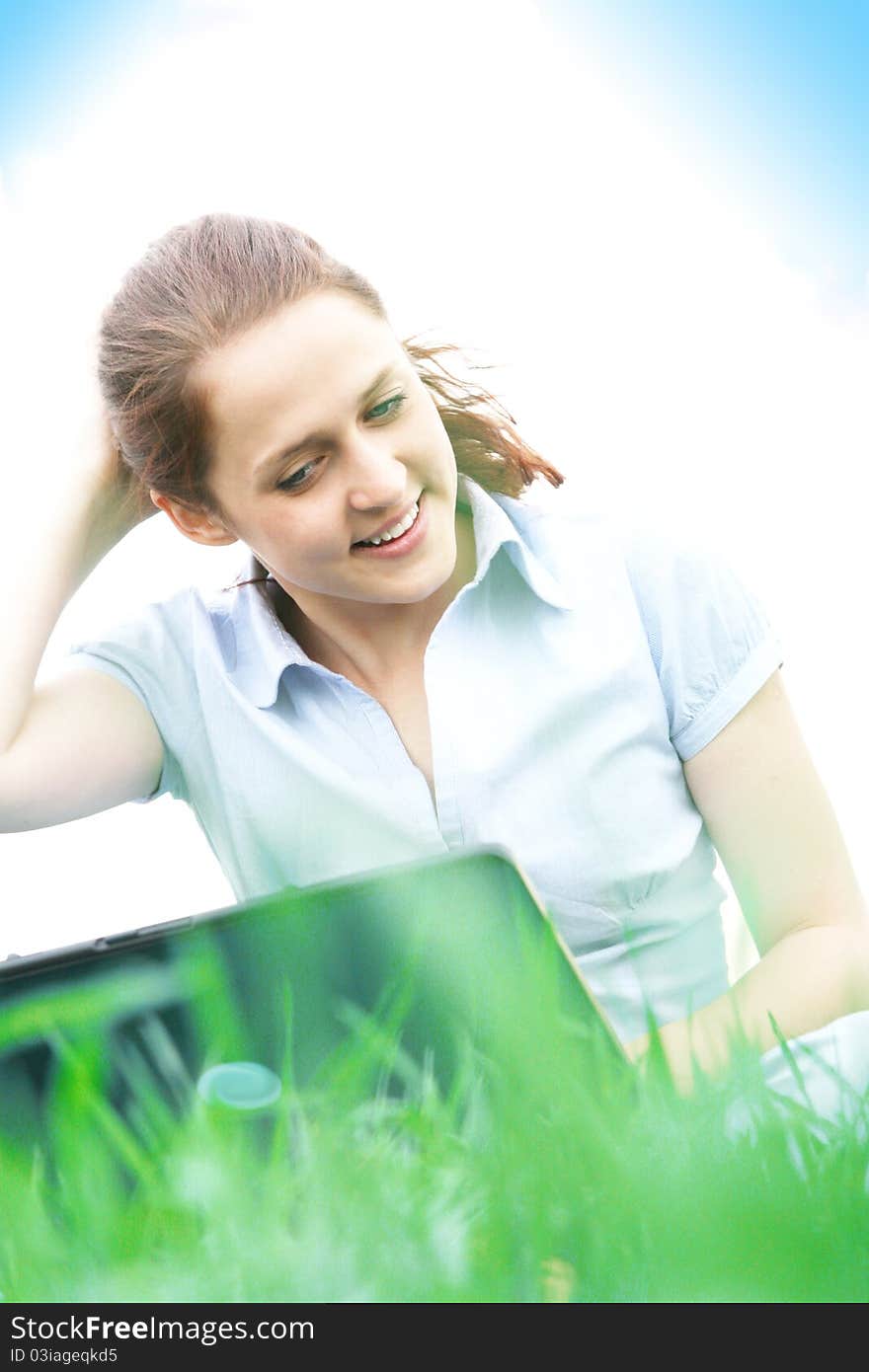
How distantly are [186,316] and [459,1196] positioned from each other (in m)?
0.73

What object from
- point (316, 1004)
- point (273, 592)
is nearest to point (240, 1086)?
point (316, 1004)

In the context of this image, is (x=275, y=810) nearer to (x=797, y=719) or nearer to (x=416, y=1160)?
(x=797, y=719)

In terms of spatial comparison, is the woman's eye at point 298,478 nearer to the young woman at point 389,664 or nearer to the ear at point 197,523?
the young woman at point 389,664

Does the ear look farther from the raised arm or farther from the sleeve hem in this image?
the sleeve hem

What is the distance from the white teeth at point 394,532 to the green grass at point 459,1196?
575 mm

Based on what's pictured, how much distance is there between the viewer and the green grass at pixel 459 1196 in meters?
0.29

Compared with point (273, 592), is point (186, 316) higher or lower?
higher

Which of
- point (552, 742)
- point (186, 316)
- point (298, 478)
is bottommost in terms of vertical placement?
point (552, 742)

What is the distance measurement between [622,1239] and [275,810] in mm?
731

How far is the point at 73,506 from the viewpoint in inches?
39.9

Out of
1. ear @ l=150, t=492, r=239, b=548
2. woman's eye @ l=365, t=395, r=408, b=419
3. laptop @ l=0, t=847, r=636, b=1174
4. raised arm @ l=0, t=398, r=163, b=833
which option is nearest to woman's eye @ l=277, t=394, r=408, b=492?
woman's eye @ l=365, t=395, r=408, b=419

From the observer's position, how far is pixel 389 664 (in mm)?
1025

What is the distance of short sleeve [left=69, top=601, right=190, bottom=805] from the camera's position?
1054mm

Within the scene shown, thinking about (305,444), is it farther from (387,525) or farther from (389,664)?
(389,664)
